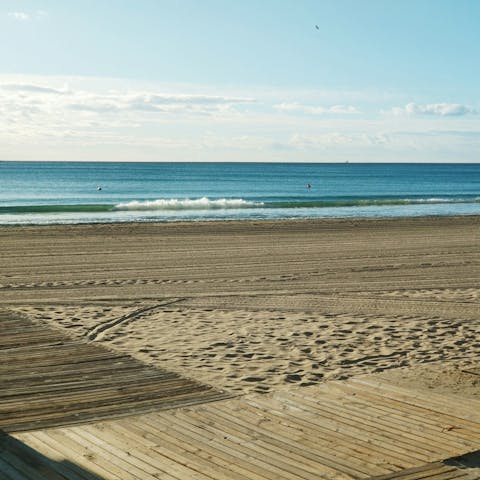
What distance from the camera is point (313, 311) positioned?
1213 centimetres

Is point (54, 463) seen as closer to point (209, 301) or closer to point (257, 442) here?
point (257, 442)

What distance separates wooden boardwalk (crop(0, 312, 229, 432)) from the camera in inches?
274

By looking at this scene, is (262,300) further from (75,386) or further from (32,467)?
(32,467)

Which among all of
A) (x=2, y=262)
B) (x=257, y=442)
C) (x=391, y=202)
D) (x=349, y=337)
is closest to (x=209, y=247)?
(x=2, y=262)

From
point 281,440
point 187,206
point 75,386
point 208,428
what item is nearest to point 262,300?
point 75,386

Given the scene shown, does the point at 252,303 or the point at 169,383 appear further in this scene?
the point at 252,303

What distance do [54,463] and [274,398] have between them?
2411mm

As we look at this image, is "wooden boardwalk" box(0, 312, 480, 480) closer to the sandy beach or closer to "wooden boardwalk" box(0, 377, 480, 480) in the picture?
"wooden boardwalk" box(0, 377, 480, 480)

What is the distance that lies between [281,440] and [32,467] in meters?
1.94

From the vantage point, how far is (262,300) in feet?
43.0

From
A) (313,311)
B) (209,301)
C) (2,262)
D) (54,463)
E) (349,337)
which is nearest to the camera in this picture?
(54,463)

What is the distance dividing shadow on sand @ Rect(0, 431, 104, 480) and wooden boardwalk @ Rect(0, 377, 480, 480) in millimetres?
28

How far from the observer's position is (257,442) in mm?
6352

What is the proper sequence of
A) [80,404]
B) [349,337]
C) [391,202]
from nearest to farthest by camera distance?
[80,404], [349,337], [391,202]
